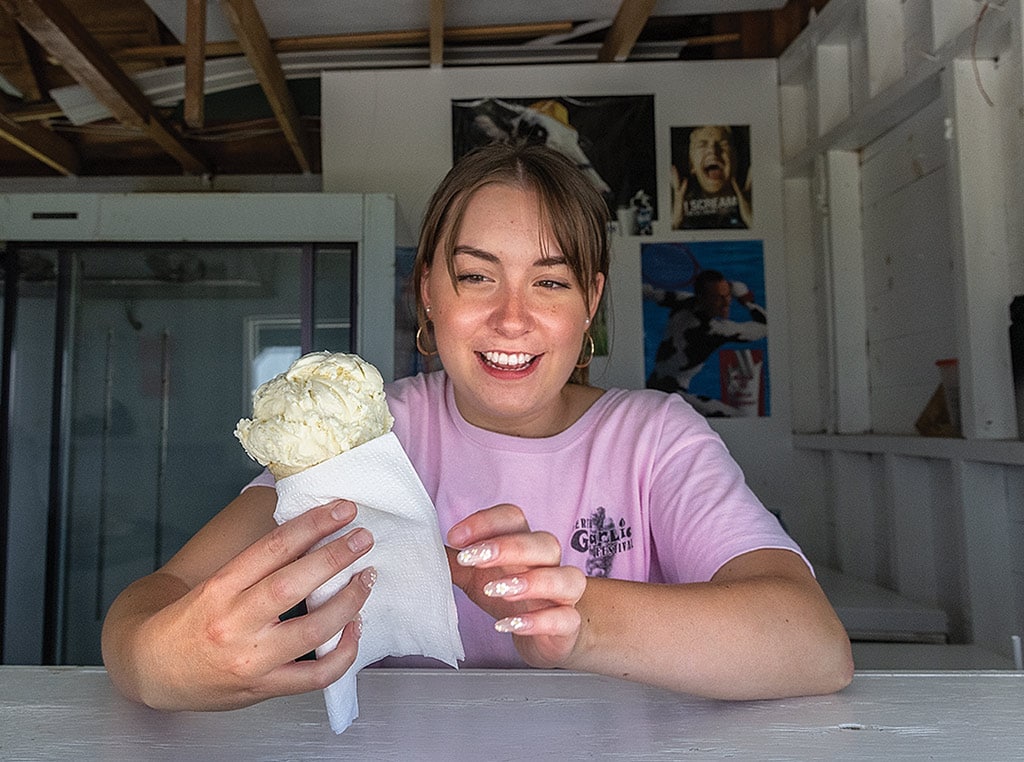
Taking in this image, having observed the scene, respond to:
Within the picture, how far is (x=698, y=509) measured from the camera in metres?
1.04

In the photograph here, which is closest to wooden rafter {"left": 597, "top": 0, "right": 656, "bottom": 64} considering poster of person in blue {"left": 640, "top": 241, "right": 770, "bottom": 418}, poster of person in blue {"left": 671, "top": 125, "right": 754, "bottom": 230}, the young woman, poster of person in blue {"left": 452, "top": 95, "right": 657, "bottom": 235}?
poster of person in blue {"left": 452, "top": 95, "right": 657, "bottom": 235}

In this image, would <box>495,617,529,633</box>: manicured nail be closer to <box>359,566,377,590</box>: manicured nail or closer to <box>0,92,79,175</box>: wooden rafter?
<box>359,566,377,590</box>: manicured nail

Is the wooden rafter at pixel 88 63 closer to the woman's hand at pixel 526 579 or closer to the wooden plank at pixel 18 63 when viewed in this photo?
the wooden plank at pixel 18 63

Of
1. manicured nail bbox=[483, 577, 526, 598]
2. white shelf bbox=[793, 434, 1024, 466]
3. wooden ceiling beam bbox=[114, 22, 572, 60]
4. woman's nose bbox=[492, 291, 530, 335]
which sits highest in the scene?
wooden ceiling beam bbox=[114, 22, 572, 60]

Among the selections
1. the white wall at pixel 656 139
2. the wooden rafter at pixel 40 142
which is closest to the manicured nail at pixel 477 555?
the white wall at pixel 656 139

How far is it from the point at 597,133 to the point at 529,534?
2.67 meters

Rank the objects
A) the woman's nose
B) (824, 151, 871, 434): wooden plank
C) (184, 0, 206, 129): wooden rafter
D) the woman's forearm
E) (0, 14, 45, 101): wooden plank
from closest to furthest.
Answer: the woman's forearm, the woman's nose, (184, 0, 206, 129): wooden rafter, (824, 151, 871, 434): wooden plank, (0, 14, 45, 101): wooden plank

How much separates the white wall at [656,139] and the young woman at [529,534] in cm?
171

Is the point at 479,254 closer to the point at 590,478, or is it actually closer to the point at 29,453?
the point at 590,478

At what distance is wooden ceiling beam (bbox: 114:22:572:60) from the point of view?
2.93 m

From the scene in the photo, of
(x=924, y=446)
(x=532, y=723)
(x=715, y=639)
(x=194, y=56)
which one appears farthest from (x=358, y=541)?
(x=194, y=56)

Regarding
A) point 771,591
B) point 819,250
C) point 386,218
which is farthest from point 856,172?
point 771,591

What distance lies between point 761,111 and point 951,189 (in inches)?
51.9

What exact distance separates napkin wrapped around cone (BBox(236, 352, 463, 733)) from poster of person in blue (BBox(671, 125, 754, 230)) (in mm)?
2536
